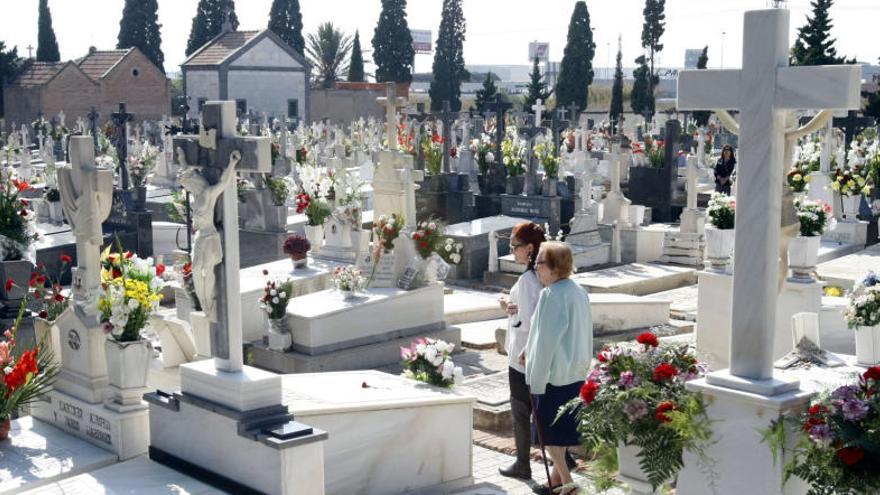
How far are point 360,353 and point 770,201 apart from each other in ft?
20.5

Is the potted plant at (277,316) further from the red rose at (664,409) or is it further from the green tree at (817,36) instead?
the green tree at (817,36)

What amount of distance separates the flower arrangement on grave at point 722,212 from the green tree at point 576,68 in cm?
4440

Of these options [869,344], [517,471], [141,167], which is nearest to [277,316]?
[517,471]

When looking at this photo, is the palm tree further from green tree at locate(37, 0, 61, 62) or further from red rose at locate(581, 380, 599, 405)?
red rose at locate(581, 380, 599, 405)

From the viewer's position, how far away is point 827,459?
13.4ft

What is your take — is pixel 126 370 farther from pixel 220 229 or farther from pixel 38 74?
pixel 38 74

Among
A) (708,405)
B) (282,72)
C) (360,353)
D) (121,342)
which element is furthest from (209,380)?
(282,72)

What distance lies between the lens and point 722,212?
979 cm

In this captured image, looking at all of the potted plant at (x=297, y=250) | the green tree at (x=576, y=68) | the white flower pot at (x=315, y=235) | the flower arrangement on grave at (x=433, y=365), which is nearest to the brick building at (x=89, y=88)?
the green tree at (x=576, y=68)

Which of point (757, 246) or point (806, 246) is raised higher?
point (757, 246)

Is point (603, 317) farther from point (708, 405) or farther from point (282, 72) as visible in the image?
point (282, 72)

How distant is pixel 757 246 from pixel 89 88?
48.3 metres

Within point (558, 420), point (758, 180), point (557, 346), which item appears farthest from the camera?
point (558, 420)

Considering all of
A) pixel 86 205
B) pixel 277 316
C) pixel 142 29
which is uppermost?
pixel 142 29
